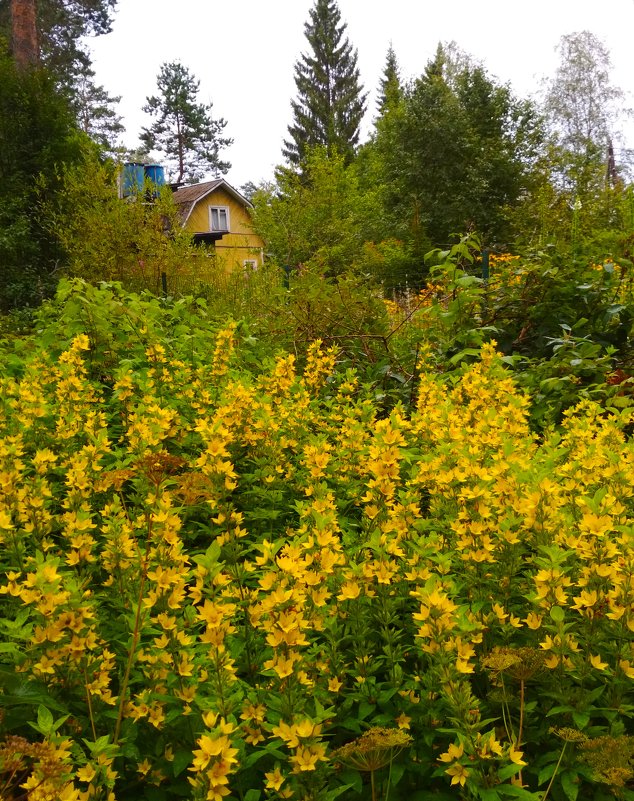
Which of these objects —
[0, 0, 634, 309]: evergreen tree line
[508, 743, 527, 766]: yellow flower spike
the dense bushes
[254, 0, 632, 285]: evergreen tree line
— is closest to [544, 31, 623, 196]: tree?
[0, 0, 634, 309]: evergreen tree line

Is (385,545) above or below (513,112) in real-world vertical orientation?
below

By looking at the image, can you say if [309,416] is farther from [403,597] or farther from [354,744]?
[354,744]

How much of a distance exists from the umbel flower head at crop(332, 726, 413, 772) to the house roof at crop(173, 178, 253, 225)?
28321mm

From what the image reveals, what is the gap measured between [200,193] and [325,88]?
14.9 metres

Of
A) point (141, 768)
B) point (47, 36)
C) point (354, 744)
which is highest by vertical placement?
point (47, 36)

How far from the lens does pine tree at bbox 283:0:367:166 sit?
124ft

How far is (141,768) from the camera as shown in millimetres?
1345

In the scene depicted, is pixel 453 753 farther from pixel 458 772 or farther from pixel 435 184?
pixel 435 184

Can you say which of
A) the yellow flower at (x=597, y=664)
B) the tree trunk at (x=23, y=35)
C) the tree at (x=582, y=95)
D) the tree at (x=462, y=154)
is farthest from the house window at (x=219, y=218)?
the yellow flower at (x=597, y=664)

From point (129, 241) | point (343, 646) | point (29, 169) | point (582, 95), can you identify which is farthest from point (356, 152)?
point (343, 646)

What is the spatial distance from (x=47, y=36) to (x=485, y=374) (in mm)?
28406

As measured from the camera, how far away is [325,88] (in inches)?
1522

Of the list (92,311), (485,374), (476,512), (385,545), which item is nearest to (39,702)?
(385,545)

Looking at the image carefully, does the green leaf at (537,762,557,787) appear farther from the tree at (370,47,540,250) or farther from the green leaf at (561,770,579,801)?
the tree at (370,47,540,250)
